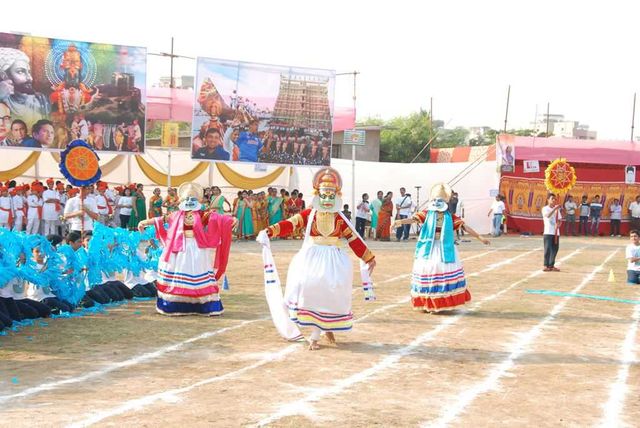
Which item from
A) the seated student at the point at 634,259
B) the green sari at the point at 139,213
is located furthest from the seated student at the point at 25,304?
the green sari at the point at 139,213

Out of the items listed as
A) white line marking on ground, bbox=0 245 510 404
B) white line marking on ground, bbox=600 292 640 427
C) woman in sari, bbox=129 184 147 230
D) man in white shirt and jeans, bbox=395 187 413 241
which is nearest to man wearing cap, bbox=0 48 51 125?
woman in sari, bbox=129 184 147 230

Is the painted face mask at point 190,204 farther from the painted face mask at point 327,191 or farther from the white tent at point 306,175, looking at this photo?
the white tent at point 306,175

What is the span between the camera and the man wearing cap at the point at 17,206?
22672 mm

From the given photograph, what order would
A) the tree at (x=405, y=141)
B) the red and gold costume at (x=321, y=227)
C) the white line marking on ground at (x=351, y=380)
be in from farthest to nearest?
1. the tree at (x=405, y=141)
2. the red and gold costume at (x=321, y=227)
3. the white line marking on ground at (x=351, y=380)

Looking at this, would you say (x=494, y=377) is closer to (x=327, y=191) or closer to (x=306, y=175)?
(x=327, y=191)

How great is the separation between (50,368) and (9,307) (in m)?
2.52

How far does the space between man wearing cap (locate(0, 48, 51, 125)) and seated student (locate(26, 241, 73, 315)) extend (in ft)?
52.8

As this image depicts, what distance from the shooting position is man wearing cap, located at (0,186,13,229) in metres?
21.9

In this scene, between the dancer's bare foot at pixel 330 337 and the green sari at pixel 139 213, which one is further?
the green sari at pixel 139 213

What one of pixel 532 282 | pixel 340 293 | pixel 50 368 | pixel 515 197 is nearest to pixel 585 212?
pixel 515 197

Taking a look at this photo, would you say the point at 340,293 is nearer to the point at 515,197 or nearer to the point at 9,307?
the point at 9,307

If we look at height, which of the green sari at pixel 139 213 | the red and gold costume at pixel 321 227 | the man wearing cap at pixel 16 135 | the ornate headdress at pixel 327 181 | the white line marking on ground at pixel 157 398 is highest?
the man wearing cap at pixel 16 135

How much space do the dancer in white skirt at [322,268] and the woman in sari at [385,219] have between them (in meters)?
19.7

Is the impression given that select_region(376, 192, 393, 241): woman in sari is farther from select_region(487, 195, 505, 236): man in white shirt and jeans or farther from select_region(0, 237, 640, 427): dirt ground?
select_region(0, 237, 640, 427): dirt ground
